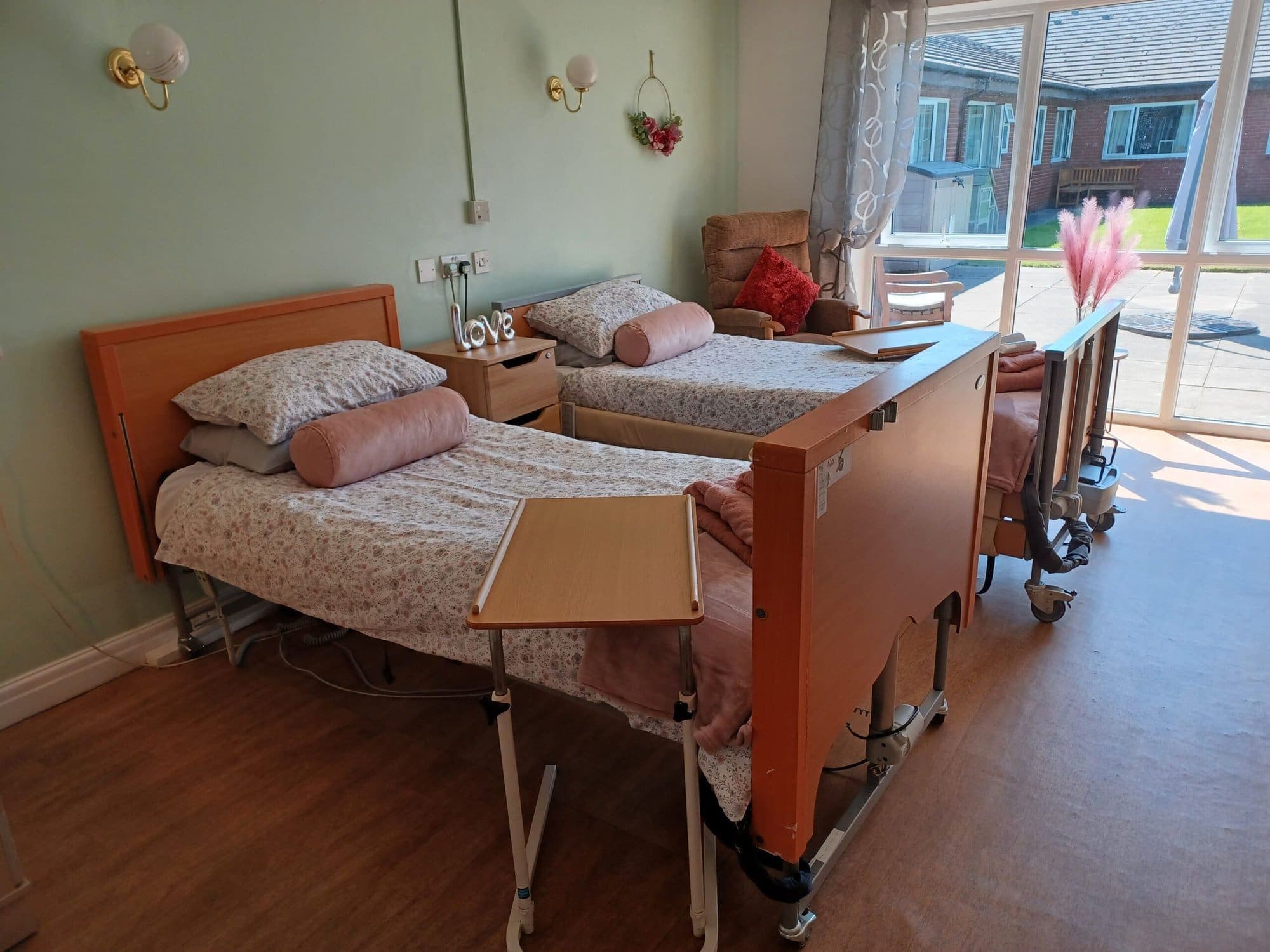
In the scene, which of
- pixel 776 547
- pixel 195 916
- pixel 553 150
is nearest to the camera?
pixel 776 547

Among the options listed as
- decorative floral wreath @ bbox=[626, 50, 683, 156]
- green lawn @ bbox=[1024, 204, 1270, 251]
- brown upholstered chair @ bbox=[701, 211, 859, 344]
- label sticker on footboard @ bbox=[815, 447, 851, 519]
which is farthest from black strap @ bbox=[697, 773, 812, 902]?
green lawn @ bbox=[1024, 204, 1270, 251]

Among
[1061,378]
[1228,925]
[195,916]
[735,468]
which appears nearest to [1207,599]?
[1061,378]

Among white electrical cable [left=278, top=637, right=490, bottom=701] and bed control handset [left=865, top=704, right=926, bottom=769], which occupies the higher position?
bed control handset [left=865, top=704, right=926, bottom=769]

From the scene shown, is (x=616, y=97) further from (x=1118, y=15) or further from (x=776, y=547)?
(x=776, y=547)

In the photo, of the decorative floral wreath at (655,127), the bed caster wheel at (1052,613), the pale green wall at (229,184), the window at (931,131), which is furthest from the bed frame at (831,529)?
the window at (931,131)

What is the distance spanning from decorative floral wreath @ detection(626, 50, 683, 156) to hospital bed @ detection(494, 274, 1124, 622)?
0.93 meters

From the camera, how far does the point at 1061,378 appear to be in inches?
99.0

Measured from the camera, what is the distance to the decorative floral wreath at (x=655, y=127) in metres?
4.41

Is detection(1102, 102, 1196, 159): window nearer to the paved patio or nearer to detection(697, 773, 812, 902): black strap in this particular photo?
the paved patio

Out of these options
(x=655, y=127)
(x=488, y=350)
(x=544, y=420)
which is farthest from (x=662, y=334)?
(x=655, y=127)

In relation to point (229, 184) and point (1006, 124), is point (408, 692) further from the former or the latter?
point (1006, 124)

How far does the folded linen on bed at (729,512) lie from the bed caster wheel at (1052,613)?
1.29m

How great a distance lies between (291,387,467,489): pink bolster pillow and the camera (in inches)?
96.2

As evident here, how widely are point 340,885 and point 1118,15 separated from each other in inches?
199
